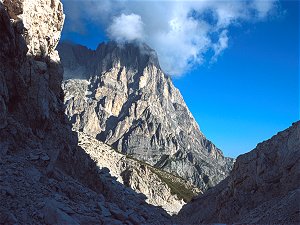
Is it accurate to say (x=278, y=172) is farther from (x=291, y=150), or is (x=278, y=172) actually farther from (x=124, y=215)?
(x=124, y=215)

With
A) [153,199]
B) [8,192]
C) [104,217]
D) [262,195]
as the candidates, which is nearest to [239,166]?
[262,195]

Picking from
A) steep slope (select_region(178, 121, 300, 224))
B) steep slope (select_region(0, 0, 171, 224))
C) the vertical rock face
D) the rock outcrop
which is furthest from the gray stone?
the rock outcrop

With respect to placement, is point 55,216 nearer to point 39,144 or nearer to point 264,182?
point 39,144

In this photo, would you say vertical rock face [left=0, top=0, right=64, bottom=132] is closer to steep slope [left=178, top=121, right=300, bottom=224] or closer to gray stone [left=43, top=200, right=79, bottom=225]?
gray stone [left=43, top=200, right=79, bottom=225]

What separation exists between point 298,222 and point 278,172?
17.3 meters

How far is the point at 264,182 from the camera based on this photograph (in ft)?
141

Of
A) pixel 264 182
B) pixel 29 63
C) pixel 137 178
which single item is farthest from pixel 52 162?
pixel 137 178

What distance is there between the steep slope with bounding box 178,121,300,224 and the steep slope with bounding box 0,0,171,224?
1081 cm

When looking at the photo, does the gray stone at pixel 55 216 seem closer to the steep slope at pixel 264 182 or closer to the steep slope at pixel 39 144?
the steep slope at pixel 39 144

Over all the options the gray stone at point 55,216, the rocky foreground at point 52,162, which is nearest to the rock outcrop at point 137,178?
the rocky foreground at point 52,162

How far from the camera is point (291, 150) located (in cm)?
4153

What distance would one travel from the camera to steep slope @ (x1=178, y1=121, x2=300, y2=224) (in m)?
35.2

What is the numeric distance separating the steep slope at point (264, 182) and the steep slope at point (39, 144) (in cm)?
1081

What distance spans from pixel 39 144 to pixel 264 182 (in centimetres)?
2782
